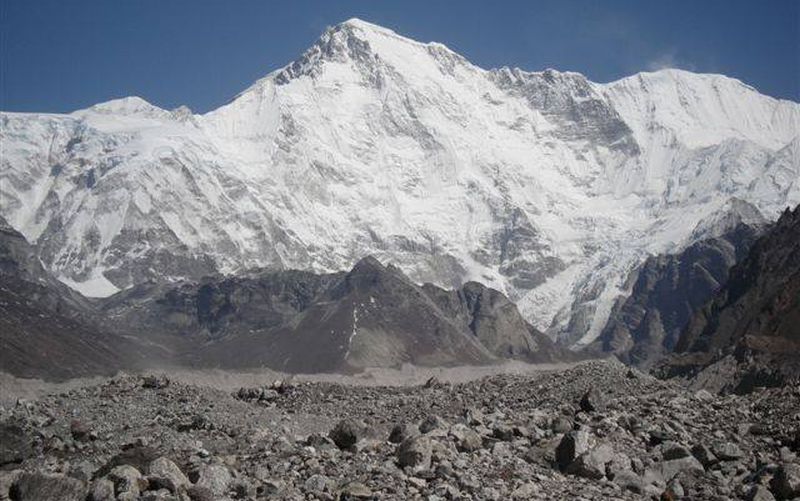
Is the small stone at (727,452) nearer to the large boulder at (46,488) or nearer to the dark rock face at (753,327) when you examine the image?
the large boulder at (46,488)

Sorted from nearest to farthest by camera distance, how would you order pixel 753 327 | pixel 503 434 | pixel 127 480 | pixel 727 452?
1. pixel 127 480
2. pixel 727 452
3. pixel 503 434
4. pixel 753 327

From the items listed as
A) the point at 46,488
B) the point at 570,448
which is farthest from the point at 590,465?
the point at 46,488

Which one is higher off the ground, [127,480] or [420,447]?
[420,447]

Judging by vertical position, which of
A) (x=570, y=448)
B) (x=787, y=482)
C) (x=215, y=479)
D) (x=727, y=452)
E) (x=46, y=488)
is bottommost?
(x=46, y=488)

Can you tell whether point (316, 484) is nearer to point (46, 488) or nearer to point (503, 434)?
point (46, 488)

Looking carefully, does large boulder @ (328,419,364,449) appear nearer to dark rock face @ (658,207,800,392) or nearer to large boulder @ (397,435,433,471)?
large boulder @ (397,435,433,471)

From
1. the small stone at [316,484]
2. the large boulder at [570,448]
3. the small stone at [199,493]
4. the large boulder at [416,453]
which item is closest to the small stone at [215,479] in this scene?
the small stone at [199,493]

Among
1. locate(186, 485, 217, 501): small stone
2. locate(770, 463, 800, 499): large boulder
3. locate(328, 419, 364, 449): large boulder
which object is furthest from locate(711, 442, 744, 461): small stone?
locate(186, 485, 217, 501): small stone
